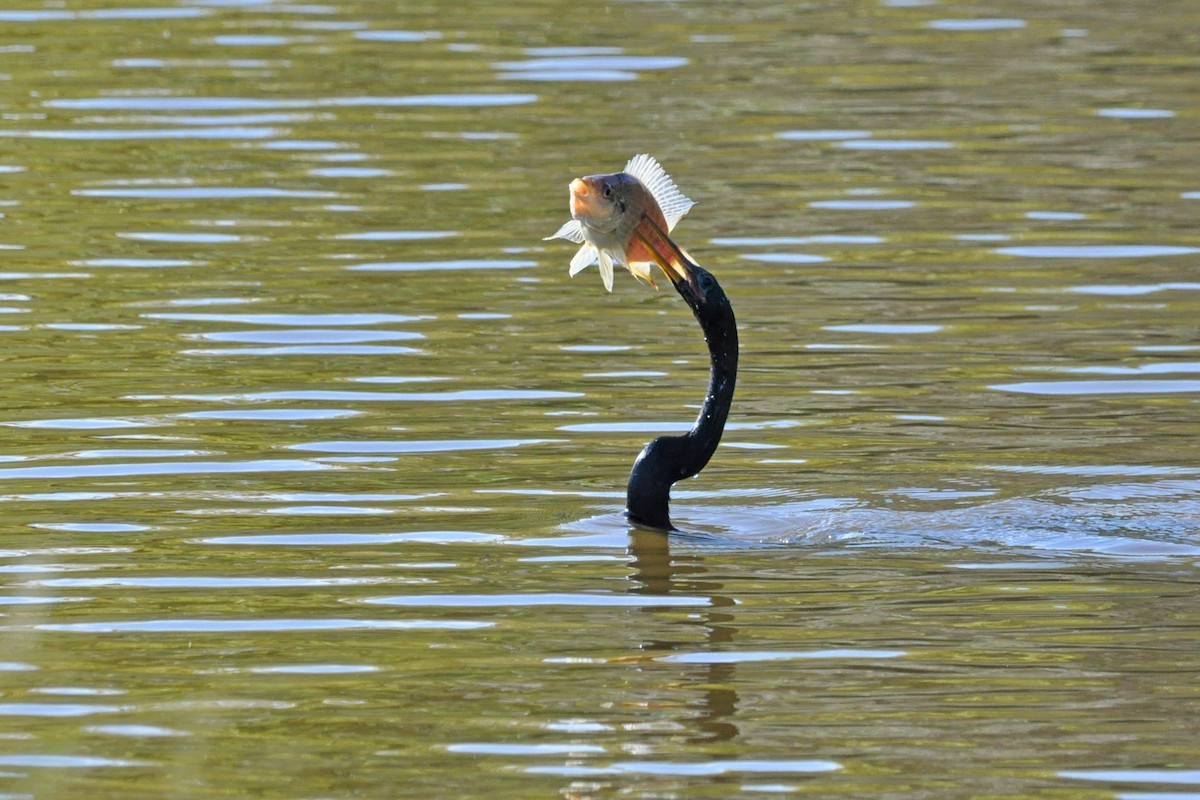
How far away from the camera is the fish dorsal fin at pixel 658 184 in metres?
7.91

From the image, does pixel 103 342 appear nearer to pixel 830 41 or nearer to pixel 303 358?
pixel 303 358

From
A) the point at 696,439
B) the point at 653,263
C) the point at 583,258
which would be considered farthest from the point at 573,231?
the point at 696,439

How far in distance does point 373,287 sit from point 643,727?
642cm

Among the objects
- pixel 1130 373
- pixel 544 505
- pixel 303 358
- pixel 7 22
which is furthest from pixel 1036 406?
pixel 7 22

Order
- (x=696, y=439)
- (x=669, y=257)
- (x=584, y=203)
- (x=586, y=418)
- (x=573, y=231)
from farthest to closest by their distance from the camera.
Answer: (x=586, y=418), (x=696, y=439), (x=669, y=257), (x=573, y=231), (x=584, y=203)

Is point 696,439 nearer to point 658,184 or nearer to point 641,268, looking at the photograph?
point 641,268

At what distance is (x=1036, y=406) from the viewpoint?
33.0ft

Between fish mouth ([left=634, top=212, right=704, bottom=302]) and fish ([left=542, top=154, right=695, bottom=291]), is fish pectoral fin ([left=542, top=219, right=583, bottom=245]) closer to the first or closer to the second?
fish ([left=542, top=154, right=695, bottom=291])

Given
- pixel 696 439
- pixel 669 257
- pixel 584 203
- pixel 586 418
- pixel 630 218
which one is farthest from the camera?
pixel 586 418

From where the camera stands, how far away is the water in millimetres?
6219

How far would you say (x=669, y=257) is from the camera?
8047mm

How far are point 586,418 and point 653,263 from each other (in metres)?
1.92

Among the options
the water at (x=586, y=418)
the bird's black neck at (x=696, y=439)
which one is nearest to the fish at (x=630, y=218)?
the bird's black neck at (x=696, y=439)

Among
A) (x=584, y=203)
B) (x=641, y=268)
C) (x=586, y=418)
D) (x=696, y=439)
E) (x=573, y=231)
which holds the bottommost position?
(x=586, y=418)
